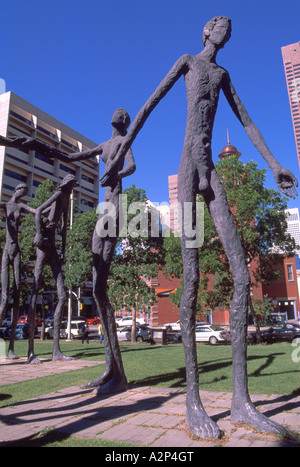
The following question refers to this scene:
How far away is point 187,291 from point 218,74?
2.37m

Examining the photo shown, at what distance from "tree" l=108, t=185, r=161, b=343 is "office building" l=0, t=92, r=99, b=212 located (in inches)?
886

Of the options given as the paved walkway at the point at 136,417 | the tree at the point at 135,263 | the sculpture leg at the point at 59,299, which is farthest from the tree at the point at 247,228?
the paved walkway at the point at 136,417

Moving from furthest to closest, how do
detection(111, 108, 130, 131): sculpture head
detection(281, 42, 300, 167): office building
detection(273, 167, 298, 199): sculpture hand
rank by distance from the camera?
detection(281, 42, 300, 167): office building < detection(111, 108, 130, 131): sculpture head < detection(273, 167, 298, 199): sculpture hand

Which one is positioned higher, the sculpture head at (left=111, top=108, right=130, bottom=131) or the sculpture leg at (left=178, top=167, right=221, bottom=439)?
the sculpture head at (left=111, top=108, right=130, bottom=131)

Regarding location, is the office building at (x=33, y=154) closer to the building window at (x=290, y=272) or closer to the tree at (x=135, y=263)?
the tree at (x=135, y=263)

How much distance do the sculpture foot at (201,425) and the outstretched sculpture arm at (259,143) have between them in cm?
216

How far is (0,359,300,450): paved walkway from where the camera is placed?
2645 millimetres

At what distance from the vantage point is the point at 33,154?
48.2 m

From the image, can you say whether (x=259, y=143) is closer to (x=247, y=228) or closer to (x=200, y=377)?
(x=200, y=377)

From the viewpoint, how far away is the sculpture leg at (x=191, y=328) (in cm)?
274

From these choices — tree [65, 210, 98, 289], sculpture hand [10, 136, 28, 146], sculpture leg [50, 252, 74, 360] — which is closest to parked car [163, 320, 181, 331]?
tree [65, 210, 98, 289]

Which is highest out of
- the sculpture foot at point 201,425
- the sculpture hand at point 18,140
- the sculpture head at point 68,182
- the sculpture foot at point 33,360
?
the sculpture head at point 68,182

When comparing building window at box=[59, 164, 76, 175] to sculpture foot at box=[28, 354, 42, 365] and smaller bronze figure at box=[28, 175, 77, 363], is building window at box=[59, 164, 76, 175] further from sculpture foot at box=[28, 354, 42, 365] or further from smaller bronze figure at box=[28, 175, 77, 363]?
sculpture foot at box=[28, 354, 42, 365]

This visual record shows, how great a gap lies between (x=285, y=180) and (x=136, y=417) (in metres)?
2.81
